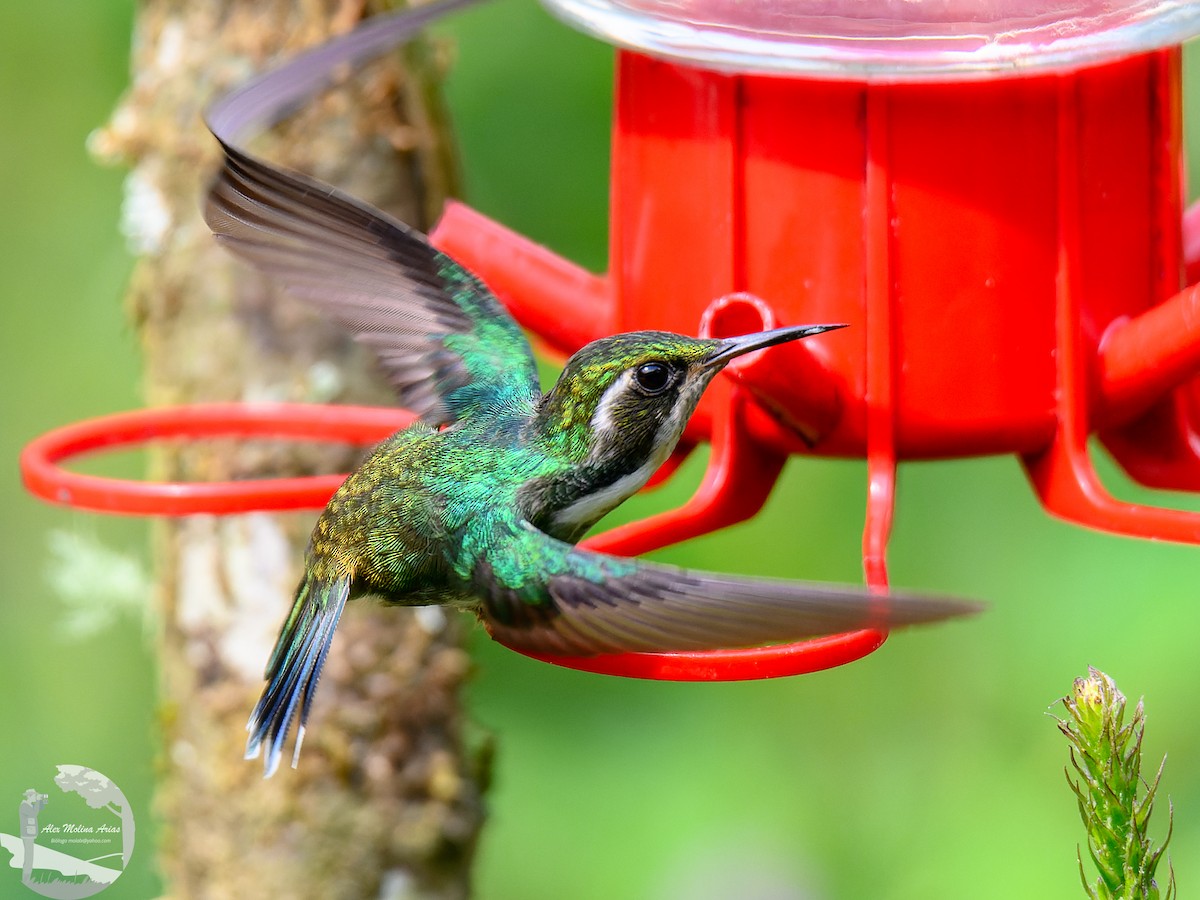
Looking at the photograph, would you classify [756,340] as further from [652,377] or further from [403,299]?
[403,299]

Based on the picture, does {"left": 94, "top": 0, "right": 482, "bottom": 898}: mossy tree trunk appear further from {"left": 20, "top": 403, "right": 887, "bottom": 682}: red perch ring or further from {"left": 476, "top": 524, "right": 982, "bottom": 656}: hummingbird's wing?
{"left": 476, "top": 524, "right": 982, "bottom": 656}: hummingbird's wing

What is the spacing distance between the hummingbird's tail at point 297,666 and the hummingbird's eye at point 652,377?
53 cm

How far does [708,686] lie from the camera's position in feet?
15.6

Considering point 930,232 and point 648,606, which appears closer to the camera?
point 648,606

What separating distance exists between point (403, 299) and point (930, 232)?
2.64 ft

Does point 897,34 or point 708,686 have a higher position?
point 897,34

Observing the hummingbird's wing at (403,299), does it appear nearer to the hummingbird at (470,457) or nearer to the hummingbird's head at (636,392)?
the hummingbird at (470,457)

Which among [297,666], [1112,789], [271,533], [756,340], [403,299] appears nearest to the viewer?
[1112,789]

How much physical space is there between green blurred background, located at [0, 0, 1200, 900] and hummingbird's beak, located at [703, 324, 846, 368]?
220cm

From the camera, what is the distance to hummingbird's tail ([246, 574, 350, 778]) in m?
2.20

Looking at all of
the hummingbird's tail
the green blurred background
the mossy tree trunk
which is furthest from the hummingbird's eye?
the green blurred background

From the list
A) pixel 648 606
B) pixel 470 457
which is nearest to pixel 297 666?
pixel 470 457

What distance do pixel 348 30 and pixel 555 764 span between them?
229cm

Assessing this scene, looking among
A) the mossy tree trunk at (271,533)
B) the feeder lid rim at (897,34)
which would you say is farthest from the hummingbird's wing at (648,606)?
the mossy tree trunk at (271,533)
